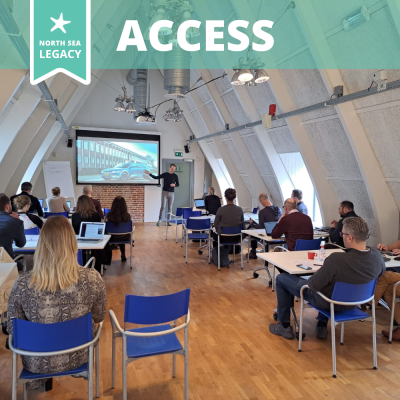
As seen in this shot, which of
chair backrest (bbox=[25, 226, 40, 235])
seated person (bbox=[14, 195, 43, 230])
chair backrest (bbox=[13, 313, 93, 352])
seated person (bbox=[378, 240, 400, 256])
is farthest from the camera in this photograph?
chair backrest (bbox=[25, 226, 40, 235])

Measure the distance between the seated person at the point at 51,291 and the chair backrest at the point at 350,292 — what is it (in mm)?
2149

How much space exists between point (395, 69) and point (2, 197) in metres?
5.49

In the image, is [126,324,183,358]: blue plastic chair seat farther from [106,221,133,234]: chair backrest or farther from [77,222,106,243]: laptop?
[106,221,133,234]: chair backrest

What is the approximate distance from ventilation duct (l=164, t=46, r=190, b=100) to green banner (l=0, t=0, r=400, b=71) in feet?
0.10

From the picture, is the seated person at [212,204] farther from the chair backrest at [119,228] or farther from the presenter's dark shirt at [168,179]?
the chair backrest at [119,228]

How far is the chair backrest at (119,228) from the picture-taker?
21.2 feet

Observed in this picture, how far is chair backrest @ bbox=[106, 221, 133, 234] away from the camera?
21.2ft

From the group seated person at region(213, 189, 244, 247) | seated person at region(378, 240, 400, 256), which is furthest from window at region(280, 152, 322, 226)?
seated person at region(378, 240, 400, 256)

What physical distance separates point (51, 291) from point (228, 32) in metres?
7.35

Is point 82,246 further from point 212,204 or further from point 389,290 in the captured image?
point 212,204

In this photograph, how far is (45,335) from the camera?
2.13 meters

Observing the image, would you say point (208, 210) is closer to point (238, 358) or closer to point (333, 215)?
point (333, 215)

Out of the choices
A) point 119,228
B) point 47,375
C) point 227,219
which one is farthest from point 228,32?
point 47,375

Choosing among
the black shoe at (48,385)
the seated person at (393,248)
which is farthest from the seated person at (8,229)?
the seated person at (393,248)
